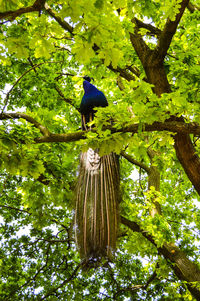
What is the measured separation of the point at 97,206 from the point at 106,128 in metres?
0.99

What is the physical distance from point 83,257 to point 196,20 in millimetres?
4787

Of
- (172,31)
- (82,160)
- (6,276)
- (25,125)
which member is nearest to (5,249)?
(6,276)

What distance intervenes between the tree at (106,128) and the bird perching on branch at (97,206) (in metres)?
0.19

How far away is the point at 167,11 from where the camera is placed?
9.73 ft

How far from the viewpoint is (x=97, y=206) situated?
362 cm

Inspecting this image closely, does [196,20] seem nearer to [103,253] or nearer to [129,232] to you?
[129,232]

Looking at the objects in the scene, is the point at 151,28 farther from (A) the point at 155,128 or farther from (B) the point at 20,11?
(B) the point at 20,11

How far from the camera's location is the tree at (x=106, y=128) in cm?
266

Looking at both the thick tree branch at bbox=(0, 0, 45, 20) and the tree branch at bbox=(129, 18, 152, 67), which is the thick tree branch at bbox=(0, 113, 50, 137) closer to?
the thick tree branch at bbox=(0, 0, 45, 20)

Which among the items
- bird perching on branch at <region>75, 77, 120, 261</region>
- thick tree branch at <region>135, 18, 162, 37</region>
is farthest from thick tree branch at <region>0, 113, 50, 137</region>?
thick tree branch at <region>135, 18, 162, 37</region>

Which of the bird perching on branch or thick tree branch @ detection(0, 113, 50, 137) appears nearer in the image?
the bird perching on branch

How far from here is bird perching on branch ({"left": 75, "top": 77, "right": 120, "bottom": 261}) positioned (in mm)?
3203

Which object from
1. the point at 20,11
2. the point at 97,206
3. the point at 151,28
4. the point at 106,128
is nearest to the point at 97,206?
the point at 97,206

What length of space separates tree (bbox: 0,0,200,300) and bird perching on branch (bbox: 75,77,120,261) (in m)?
0.19
